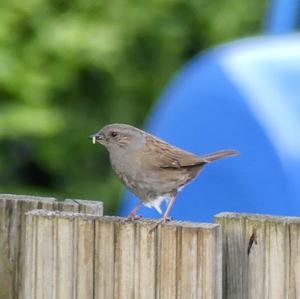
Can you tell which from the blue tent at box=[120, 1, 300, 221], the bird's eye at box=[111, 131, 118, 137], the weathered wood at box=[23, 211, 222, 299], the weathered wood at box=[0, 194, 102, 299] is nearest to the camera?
the weathered wood at box=[23, 211, 222, 299]

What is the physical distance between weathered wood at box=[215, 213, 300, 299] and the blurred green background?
19.1 ft

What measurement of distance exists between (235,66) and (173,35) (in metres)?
3.93

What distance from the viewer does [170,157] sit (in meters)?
4.02

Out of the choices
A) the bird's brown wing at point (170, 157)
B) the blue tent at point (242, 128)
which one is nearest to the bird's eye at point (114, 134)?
the bird's brown wing at point (170, 157)

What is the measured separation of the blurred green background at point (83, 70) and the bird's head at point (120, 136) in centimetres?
457

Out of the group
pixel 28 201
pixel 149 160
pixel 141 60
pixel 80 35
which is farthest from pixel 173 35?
pixel 28 201

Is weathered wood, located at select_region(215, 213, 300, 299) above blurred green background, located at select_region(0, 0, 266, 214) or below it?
below

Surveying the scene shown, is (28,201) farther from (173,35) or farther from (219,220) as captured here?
(173,35)

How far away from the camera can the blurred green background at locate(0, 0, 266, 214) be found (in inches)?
356

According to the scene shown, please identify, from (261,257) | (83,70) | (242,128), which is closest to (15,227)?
(261,257)

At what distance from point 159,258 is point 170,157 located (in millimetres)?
1131

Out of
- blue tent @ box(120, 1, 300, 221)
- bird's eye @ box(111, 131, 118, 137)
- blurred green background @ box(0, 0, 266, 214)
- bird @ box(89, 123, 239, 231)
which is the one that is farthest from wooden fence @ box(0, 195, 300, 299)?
blurred green background @ box(0, 0, 266, 214)

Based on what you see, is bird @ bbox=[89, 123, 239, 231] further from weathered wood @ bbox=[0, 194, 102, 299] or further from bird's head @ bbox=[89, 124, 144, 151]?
weathered wood @ bbox=[0, 194, 102, 299]

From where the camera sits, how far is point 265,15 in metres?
11.2
